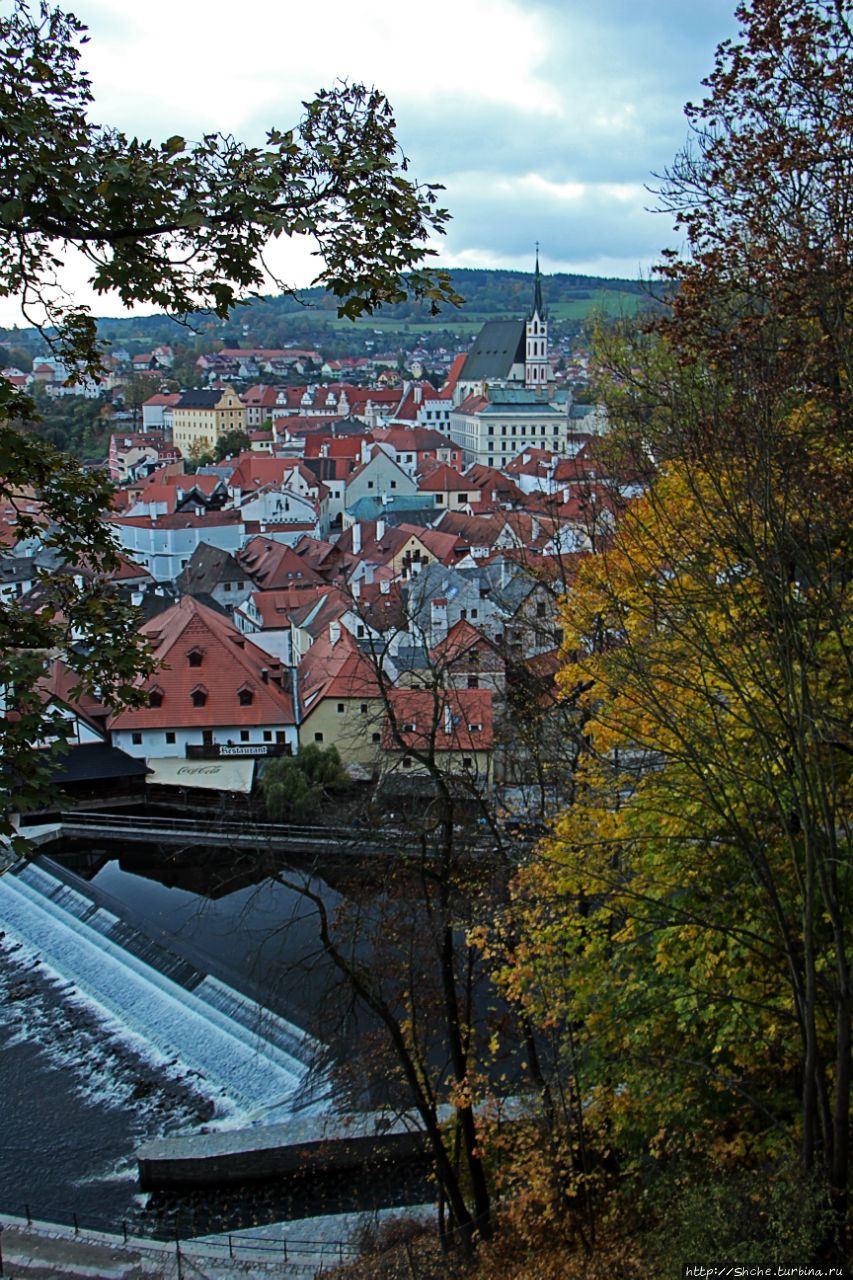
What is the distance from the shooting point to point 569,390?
112188mm

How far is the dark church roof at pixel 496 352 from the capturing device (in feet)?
344

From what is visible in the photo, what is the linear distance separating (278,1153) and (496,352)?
99.2 metres

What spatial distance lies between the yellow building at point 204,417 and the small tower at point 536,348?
28.5m

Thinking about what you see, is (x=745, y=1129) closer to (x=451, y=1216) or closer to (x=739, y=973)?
(x=739, y=973)

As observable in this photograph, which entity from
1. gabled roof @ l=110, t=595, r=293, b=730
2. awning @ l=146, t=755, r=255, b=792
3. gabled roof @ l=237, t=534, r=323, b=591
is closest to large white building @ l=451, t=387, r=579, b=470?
gabled roof @ l=237, t=534, r=323, b=591

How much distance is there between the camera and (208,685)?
29734 millimetres

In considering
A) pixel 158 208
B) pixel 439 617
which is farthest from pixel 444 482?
pixel 158 208

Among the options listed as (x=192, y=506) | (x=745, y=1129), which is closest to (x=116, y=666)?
(x=745, y=1129)

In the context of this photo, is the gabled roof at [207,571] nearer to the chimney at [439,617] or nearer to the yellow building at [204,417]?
the chimney at [439,617]

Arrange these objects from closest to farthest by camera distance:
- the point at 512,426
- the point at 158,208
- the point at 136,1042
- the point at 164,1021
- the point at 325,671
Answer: the point at 158,208, the point at 136,1042, the point at 164,1021, the point at 325,671, the point at 512,426

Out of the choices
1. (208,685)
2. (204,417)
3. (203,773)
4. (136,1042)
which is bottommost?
(136,1042)

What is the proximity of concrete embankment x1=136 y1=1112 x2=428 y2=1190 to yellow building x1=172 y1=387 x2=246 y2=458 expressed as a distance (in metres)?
95.8

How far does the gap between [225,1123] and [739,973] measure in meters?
10.4

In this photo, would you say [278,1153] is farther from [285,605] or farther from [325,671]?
[285,605]
